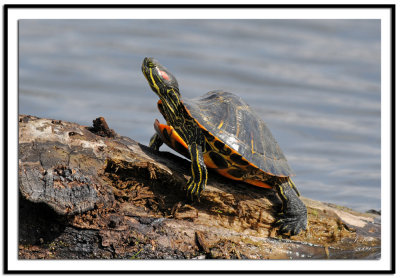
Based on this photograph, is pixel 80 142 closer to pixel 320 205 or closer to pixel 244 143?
pixel 244 143

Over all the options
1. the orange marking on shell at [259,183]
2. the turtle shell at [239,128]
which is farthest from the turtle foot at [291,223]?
the turtle shell at [239,128]

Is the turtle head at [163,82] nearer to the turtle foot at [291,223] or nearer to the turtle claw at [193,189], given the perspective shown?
the turtle claw at [193,189]

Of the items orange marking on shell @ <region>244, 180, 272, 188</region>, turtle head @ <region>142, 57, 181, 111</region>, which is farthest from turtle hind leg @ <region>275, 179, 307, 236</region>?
turtle head @ <region>142, 57, 181, 111</region>

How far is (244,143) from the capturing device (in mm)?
5238

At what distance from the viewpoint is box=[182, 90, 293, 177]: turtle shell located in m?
5.13

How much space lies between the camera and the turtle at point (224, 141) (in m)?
5.09

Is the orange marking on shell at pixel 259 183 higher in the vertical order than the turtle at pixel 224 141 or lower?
lower

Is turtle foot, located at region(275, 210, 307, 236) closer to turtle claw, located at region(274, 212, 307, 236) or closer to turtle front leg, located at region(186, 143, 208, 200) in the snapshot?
turtle claw, located at region(274, 212, 307, 236)

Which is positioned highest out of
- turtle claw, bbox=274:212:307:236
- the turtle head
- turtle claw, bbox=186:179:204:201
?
the turtle head

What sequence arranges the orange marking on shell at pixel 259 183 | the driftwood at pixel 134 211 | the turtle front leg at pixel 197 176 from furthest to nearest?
the orange marking on shell at pixel 259 183
the turtle front leg at pixel 197 176
the driftwood at pixel 134 211

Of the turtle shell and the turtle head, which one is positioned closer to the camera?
Result: the turtle shell

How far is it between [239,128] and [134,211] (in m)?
1.51
